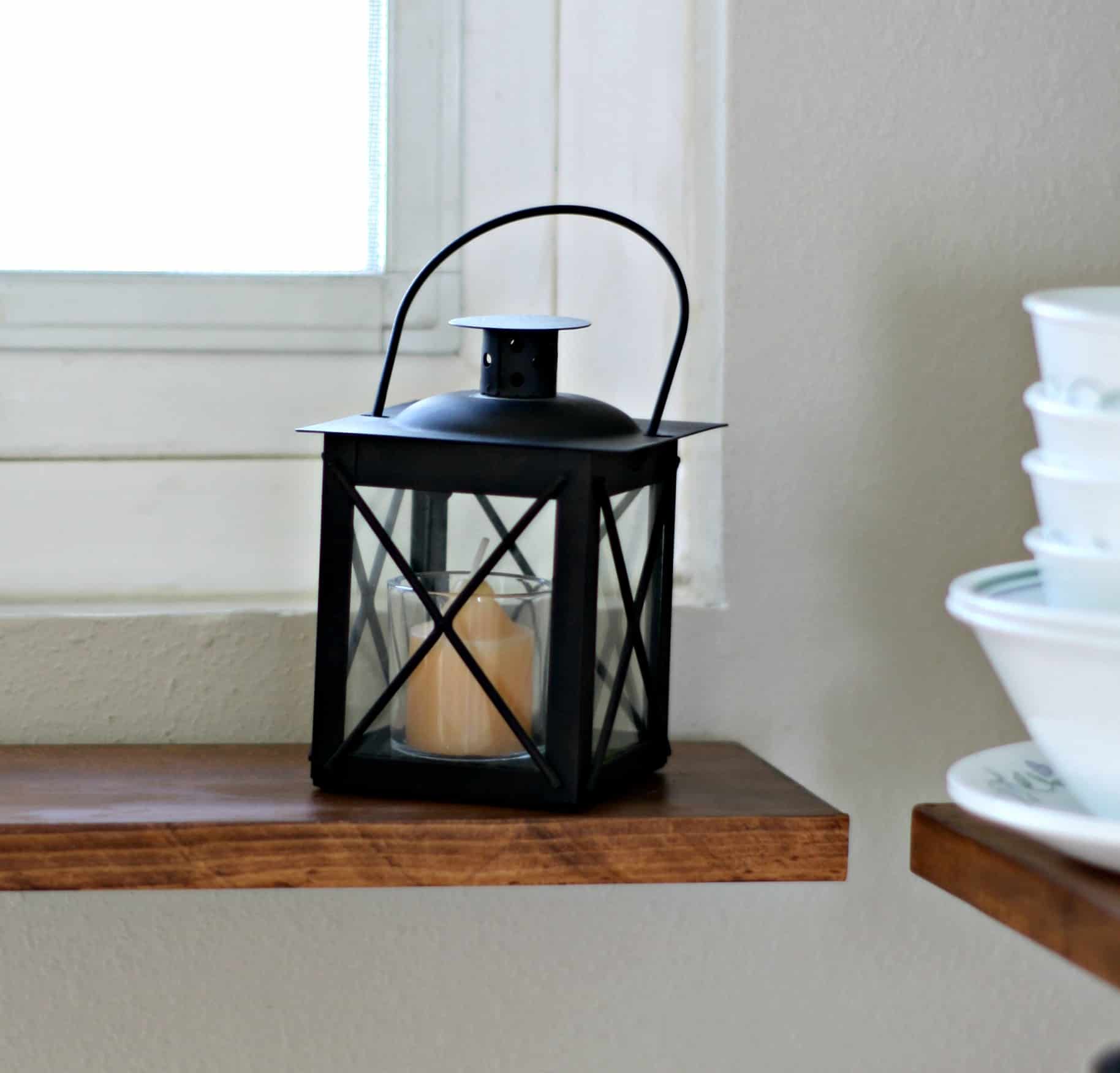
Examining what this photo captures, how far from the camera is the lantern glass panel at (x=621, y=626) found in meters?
0.69

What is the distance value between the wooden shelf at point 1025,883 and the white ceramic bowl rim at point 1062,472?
0.16m

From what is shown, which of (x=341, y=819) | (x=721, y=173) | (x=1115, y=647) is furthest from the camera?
(x=721, y=173)

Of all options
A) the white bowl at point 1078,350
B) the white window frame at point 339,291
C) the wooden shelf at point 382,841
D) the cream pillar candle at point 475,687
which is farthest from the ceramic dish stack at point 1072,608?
the white window frame at point 339,291

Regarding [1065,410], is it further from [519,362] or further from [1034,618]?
[519,362]

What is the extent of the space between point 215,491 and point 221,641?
95 mm

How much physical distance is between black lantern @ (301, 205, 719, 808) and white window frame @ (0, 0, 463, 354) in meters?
0.14

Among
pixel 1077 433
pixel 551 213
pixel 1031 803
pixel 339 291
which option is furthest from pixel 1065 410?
pixel 339 291

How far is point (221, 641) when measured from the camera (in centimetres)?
81

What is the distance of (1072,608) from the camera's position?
0.58 meters

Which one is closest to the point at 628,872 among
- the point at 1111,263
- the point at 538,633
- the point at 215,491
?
the point at 538,633

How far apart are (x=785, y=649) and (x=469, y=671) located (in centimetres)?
24

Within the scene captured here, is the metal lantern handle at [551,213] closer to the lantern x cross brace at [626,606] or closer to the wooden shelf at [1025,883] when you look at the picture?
the lantern x cross brace at [626,606]

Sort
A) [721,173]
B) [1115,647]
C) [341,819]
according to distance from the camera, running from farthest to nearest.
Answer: [721,173], [341,819], [1115,647]

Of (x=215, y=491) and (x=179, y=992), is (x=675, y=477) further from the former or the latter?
(x=179, y=992)
